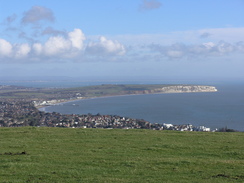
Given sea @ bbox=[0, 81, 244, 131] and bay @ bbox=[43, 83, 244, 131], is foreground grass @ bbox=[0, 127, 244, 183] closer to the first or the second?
sea @ bbox=[0, 81, 244, 131]

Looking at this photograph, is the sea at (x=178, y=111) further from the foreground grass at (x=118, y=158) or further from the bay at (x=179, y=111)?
the foreground grass at (x=118, y=158)

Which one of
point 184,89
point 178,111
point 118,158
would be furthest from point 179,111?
point 184,89

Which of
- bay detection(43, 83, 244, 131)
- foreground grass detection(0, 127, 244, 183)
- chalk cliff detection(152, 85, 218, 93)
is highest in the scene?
foreground grass detection(0, 127, 244, 183)

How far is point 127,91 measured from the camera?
163500 mm

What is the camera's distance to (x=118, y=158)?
12.4m

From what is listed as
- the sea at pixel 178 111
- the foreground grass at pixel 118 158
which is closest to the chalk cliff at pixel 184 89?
the sea at pixel 178 111

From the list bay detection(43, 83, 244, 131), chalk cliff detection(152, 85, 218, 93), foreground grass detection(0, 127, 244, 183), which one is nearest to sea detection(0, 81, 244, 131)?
bay detection(43, 83, 244, 131)

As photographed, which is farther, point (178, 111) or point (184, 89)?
point (184, 89)

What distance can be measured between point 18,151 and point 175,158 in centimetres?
604

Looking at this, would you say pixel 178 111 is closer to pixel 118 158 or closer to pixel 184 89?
pixel 118 158

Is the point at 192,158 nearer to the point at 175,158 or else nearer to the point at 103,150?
the point at 175,158

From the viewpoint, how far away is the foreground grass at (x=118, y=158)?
10008 mm

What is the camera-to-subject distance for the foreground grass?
10.0 metres

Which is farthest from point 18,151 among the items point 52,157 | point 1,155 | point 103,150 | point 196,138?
point 196,138
